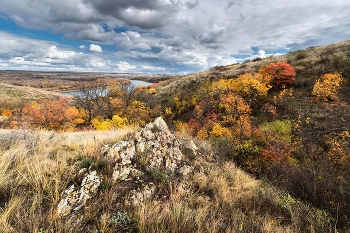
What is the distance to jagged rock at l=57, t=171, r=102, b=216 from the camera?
3309mm

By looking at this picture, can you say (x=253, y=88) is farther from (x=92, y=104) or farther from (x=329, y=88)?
(x=92, y=104)

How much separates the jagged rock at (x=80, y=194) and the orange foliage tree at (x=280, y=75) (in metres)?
35.0

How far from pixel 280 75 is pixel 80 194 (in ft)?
119

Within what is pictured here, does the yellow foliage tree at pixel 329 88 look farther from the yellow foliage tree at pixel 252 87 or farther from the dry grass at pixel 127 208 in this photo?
the dry grass at pixel 127 208

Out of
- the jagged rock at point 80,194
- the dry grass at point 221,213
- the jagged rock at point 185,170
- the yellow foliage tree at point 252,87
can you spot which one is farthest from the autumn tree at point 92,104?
the dry grass at point 221,213

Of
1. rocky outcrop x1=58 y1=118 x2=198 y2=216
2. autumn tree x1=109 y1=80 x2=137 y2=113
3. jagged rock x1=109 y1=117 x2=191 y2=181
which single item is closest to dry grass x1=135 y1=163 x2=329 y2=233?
rocky outcrop x1=58 y1=118 x2=198 y2=216

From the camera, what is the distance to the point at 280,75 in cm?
3284

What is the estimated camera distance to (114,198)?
366cm

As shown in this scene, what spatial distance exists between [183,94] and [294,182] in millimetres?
42175

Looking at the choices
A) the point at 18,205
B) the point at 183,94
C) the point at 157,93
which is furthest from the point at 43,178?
the point at 157,93

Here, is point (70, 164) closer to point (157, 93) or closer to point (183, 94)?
point (183, 94)

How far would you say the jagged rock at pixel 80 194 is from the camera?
3.31 meters

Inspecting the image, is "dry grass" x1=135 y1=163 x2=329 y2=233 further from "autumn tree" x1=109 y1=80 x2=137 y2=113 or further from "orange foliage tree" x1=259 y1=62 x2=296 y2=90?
"autumn tree" x1=109 y1=80 x2=137 y2=113

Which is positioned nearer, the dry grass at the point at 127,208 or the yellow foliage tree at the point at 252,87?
the dry grass at the point at 127,208
